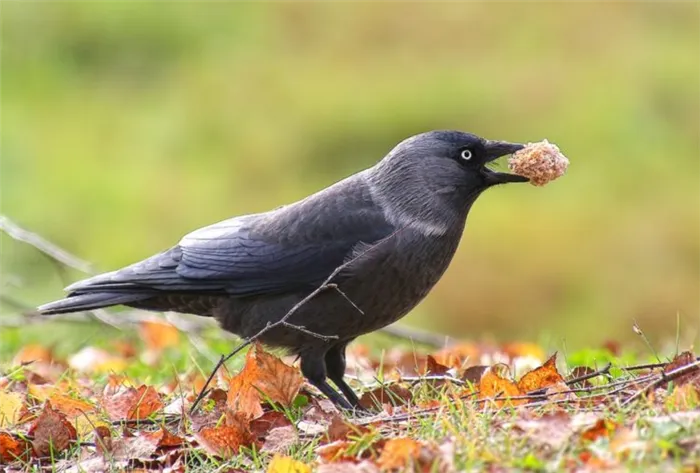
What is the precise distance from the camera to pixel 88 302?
5.47 meters

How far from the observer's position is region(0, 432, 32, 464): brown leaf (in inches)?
171

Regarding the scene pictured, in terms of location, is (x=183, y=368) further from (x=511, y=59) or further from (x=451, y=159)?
(x=511, y=59)

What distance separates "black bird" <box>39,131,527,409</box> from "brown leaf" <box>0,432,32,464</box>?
113cm

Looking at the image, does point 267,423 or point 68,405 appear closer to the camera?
point 267,423

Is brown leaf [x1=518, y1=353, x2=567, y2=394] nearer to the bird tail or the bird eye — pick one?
the bird eye

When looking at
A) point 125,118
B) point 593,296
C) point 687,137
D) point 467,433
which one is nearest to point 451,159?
point 467,433

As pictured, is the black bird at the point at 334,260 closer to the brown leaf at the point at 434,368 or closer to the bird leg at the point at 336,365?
the bird leg at the point at 336,365

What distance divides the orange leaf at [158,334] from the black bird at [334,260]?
1.99 meters

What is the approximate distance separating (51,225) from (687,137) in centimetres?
721

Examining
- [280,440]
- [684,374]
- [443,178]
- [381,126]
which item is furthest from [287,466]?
[381,126]

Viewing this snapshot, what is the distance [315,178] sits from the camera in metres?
12.9

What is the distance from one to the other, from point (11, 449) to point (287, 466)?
132 cm

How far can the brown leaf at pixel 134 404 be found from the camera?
4.61 metres

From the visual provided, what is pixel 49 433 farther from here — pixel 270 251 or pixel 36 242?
pixel 36 242
